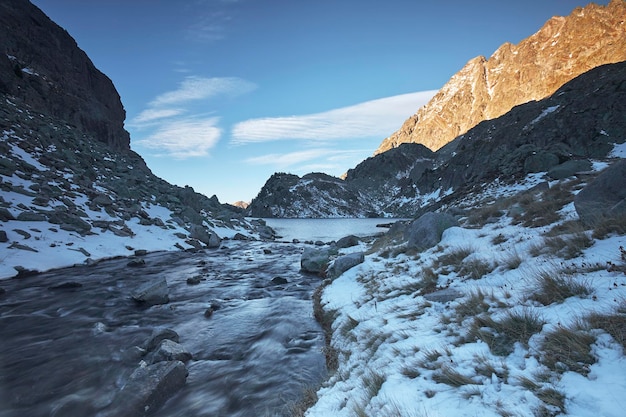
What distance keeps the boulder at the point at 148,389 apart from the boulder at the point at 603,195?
35.2ft

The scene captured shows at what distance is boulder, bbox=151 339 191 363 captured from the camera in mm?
7703

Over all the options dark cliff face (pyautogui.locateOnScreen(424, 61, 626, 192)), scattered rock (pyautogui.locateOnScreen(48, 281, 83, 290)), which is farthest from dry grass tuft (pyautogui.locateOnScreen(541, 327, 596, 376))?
dark cliff face (pyautogui.locateOnScreen(424, 61, 626, 192))

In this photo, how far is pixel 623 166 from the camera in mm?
8055

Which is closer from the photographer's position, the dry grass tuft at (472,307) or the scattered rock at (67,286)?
the dry grass tuft at (472,307)

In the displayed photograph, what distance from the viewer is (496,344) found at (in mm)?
4223

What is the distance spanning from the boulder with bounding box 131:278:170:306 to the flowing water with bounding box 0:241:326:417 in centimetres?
50

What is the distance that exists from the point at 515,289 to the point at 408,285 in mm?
3307

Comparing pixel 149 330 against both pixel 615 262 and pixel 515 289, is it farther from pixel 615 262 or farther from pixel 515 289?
pixel 615 262

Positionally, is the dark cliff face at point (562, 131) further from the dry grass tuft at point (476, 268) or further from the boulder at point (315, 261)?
the dry grass tuft at point (476, 268)

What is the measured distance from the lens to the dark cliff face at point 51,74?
3922cm

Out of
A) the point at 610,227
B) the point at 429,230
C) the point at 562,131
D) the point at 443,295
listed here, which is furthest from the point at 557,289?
the point at 562,131

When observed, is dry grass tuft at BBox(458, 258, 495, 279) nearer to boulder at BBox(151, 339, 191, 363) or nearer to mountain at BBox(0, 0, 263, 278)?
boulder at BBox(151, 339, 191, 363)

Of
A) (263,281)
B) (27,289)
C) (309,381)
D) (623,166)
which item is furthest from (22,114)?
(623,166)

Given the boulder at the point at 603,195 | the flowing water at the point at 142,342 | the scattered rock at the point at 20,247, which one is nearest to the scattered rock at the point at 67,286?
the flowing water at the point at 142,342
